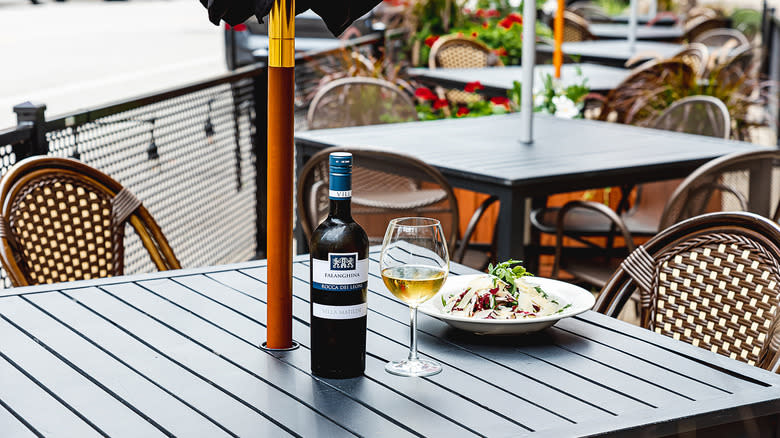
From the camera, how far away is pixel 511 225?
3.55m

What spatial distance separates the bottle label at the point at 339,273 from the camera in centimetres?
169

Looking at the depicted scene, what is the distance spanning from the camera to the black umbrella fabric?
173 centimetres

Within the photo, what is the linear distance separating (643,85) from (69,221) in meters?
4.30

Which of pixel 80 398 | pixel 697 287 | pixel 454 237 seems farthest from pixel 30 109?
pixel 697 287

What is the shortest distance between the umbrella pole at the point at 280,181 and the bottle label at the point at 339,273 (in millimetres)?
193

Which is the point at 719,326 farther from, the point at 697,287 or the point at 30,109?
the point at 30,109

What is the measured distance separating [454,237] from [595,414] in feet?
6.89

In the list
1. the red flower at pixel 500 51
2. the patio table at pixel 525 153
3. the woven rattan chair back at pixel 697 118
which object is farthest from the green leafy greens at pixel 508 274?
the red flower at pixel 500 51

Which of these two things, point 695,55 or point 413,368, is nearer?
point 413,368

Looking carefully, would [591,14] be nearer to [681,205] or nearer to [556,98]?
[556,98]

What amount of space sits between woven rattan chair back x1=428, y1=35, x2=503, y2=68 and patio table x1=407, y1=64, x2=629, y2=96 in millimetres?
1157

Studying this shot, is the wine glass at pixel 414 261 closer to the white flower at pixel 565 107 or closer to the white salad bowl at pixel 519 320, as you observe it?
the white salad bowl at pixel 519 320

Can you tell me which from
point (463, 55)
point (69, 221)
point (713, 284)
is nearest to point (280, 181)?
point (713, 284)

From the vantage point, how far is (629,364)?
1837 millimetres
